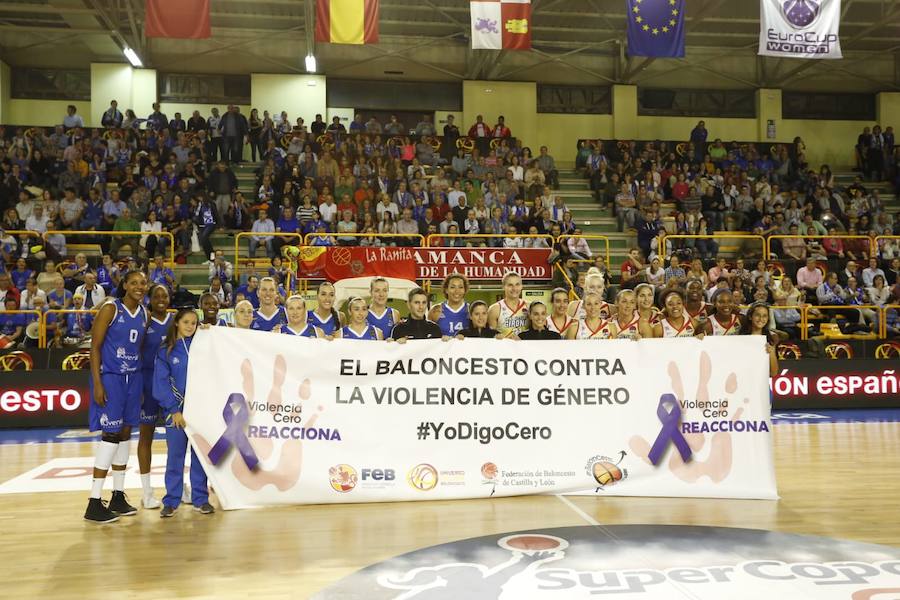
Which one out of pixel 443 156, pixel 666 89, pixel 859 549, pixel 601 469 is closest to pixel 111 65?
pixel 443 156

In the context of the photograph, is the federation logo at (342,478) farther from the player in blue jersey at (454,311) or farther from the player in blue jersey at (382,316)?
the player in blue jersey at (454,311)

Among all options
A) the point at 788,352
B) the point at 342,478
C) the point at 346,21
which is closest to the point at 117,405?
the point at 342,478

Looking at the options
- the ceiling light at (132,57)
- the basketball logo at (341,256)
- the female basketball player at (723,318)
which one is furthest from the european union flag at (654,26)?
the ceiling light at (132,57)

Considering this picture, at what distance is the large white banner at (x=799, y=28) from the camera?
13.3 m

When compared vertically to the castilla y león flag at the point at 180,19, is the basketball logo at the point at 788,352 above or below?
below

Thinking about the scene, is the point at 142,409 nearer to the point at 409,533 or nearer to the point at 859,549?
the point at 409,533

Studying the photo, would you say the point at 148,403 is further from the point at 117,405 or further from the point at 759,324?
the point at 759,324

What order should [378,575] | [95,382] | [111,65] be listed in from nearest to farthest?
[378,575] < [95,382] < [111,65]

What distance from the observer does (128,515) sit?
5797 millimetres

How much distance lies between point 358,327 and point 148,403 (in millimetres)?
1830

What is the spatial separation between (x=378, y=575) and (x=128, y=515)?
250cm

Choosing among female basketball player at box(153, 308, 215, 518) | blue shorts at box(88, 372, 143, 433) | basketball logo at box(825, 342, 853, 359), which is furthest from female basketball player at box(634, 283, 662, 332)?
basketball logo at box(825, 342, 853, 359)

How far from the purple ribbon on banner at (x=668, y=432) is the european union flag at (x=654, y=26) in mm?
9691

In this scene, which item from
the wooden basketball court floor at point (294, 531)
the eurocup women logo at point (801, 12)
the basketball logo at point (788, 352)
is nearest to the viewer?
the wooden basketball court floor at point (294, 531)
